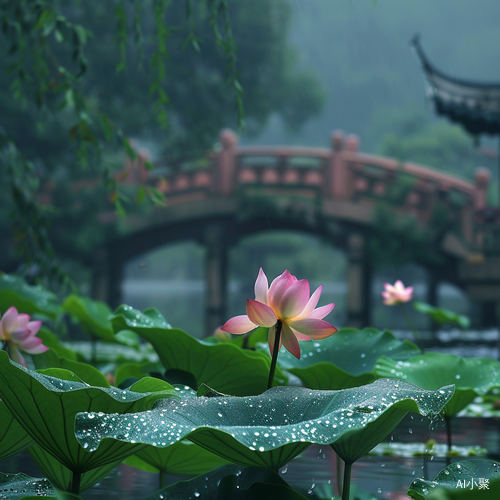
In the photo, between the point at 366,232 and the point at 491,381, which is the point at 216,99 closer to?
the point at 366,232

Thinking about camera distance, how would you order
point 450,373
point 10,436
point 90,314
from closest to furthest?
point 10,436
point 450,373
point 90,314

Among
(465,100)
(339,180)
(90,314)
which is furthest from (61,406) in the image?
(339,180)

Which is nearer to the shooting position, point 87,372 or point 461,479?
point 461,479

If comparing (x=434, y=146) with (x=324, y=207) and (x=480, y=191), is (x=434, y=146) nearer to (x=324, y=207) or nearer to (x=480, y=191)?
(x=480, y=191)

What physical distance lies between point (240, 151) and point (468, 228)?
14.5 ft

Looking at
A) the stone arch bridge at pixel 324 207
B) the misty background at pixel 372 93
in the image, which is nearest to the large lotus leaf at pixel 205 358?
the stone arch bridge at pixel 324 207

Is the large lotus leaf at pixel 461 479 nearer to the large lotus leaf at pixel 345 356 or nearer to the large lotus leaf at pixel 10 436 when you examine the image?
the large lotus leaf at pixel 345 356

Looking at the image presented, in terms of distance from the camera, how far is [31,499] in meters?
0.59

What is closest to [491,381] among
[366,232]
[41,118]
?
[41,118]

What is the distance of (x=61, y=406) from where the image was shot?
0.68 meters

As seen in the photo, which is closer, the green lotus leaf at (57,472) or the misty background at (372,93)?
the green lotus leaf at (57,472)

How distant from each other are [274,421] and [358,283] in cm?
1018

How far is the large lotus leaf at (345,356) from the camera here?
3.70 feet

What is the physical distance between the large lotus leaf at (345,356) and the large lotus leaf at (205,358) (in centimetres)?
5
